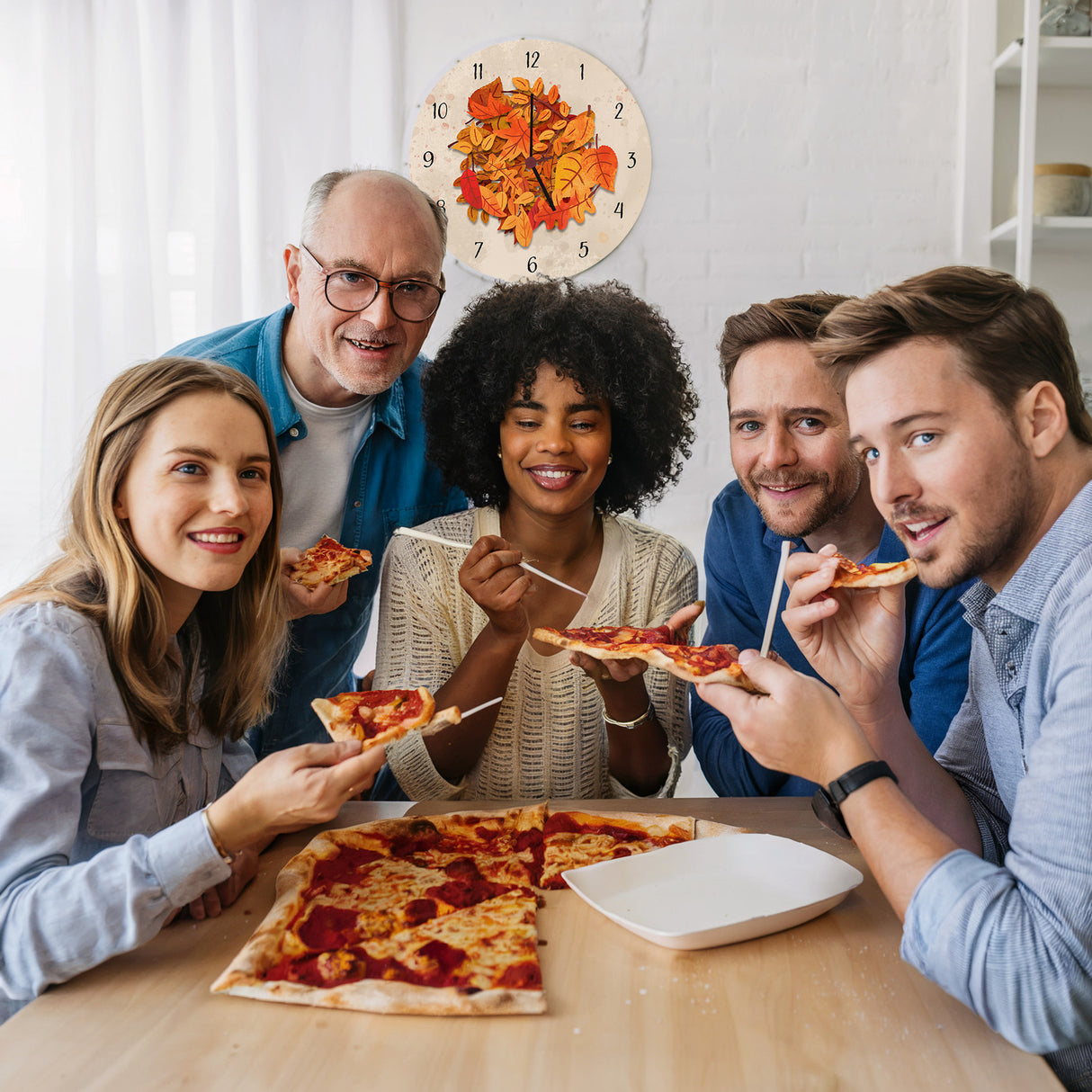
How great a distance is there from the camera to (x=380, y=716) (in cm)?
184

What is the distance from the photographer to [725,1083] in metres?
1.21

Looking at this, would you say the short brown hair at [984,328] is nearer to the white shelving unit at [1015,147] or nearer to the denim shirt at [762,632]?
the denim shirt at [762,632]

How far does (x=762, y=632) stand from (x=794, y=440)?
56 cm

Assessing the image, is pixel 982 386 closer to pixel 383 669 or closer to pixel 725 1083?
pixel 725 1083

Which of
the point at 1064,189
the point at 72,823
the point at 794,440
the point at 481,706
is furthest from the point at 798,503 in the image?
the point at 1064,189

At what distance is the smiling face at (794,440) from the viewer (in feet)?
8.00

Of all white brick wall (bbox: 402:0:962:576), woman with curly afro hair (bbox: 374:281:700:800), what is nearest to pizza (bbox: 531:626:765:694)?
woman with curly afro hair (bbox: 374:281:700:800)

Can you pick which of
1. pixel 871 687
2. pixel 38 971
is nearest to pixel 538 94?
pixel 871 687

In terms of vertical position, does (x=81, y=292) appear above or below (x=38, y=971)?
above

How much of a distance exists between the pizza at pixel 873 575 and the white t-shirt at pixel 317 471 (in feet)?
4.89

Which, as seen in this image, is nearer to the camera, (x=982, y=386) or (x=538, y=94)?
(x=982, y=386)

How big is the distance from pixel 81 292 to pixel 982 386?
3692 mm

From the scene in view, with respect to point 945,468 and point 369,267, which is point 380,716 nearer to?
point 945,468

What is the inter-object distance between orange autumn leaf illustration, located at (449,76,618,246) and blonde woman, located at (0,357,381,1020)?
2429 millimetres
